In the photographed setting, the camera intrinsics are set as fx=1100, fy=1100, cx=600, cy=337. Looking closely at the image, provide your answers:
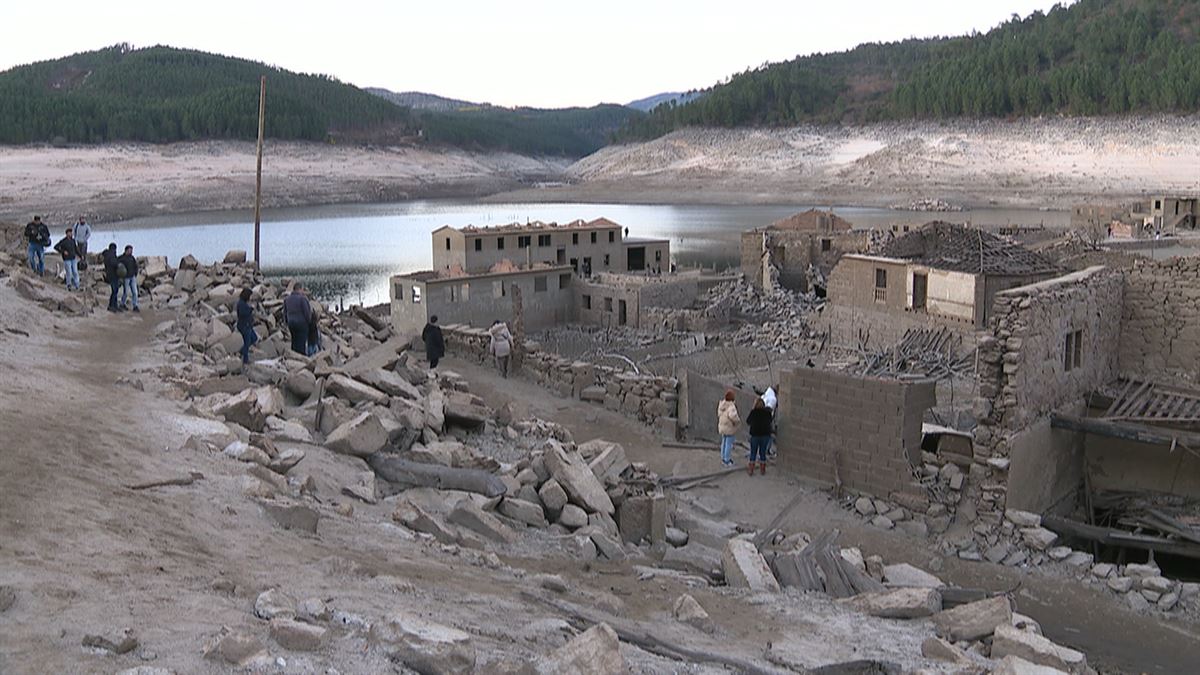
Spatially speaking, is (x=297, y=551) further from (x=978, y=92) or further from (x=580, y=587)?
(x=978, y=92)

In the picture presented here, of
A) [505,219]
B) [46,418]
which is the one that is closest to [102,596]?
[46,418]

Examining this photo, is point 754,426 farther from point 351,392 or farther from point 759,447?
point 351,392

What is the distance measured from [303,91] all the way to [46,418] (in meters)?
163

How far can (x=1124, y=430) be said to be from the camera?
1320cm

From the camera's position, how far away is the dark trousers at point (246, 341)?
45.6ft

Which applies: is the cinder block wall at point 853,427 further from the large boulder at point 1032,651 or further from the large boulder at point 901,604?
the large boulder at point 1032,651

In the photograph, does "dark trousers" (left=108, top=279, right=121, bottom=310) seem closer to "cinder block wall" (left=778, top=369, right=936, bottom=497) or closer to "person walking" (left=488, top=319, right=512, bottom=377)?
"person walking" (left=488, top=319, right=512, bottom=377)

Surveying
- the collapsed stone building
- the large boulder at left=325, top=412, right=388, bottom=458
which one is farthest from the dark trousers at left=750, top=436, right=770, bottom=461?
the collapsed stone building

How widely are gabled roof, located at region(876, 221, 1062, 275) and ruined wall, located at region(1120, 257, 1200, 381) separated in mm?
8615

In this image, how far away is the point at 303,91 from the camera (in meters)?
163

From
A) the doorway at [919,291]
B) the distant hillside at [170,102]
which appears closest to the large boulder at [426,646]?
the doorway at [919,291]

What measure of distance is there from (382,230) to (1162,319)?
260ft

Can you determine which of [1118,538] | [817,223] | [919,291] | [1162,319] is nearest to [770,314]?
[817,223]

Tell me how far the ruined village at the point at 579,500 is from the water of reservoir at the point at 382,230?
123ft
